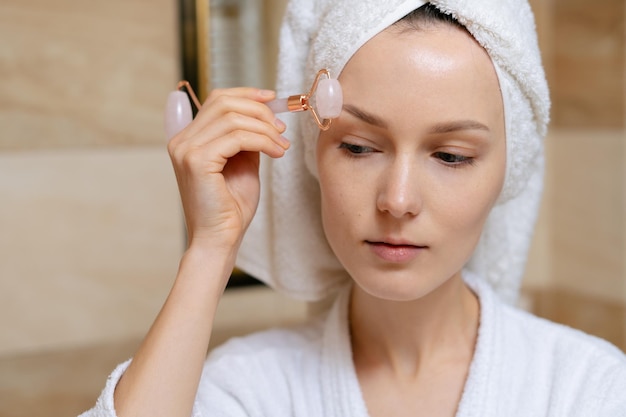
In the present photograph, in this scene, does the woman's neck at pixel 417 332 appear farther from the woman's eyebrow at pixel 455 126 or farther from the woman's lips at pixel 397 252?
the woman's eyebrow at pixel 455 126

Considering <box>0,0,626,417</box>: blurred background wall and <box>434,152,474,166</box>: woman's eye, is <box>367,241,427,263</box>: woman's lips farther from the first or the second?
<box>0,0,626,417</box>: blurred background wall

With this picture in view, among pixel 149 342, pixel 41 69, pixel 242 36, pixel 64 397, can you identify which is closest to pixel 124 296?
pixel 64 397

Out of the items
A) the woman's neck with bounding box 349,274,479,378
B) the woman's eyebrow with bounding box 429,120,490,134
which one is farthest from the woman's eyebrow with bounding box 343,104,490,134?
the woman's neck with bounding box 349,274,479,378

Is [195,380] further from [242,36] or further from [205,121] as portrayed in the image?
[242,36]

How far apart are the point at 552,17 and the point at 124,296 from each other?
3.75 ft

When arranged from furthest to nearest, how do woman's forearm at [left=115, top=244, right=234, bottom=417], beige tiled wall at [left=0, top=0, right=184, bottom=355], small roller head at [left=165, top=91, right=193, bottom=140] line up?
beige tiled wall at [left=0, top=0, right=184, bottom=355] → small roller head at [left=165, top=91, right=193, bottom=140] → woman's forearm at [left=115, top=244, right=234, bottom=417]

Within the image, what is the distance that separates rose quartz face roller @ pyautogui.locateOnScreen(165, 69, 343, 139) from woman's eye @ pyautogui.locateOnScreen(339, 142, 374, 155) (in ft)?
0.11

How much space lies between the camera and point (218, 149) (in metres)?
0.90

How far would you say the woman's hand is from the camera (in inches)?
35.6

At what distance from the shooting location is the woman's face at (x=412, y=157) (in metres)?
0.88

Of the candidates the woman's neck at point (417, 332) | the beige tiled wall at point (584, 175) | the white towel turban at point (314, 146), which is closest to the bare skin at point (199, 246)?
the white towel turban at point (314, 146)

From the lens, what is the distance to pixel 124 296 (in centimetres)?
155

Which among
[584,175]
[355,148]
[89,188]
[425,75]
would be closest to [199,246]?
[355,148]

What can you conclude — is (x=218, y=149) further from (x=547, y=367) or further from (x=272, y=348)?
(x=547, y=367)
